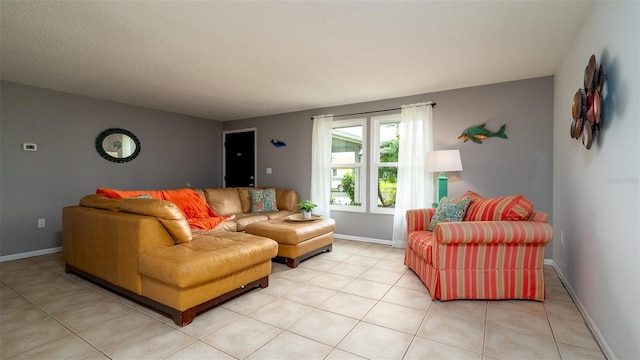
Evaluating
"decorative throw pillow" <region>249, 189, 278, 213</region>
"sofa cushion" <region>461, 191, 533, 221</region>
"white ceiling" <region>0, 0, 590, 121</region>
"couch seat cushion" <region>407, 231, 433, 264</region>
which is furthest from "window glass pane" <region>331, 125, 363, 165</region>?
"sofa cushion" <region>461, 191, 533, 221</region>

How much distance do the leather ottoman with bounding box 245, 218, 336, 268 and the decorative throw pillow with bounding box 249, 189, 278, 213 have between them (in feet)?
3.28

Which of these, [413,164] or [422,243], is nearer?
[422,243]

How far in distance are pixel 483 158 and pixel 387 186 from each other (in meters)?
1.39

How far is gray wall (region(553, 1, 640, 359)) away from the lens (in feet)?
4.79

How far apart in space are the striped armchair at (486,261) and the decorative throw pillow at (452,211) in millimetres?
493

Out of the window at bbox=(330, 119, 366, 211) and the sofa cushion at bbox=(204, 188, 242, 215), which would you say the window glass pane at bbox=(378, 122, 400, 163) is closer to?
the window at bbox=(330, 119, 366, 211)

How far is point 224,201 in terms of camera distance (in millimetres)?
4613

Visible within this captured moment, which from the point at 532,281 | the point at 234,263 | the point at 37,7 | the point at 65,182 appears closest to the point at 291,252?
the point at 234,263

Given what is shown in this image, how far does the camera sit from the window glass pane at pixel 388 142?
179 inches

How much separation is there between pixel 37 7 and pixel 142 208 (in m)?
1.59

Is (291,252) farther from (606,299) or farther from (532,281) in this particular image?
(606,299)

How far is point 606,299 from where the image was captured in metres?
1.78

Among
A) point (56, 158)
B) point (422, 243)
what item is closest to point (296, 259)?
point (422, 243)

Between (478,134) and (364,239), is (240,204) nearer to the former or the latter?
(364,239)
